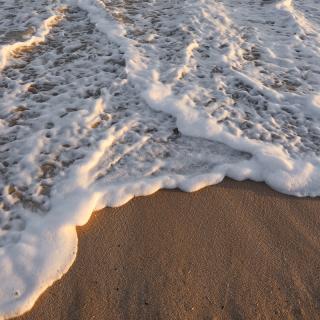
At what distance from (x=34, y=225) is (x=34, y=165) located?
594mm

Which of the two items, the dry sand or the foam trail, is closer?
the dry sand

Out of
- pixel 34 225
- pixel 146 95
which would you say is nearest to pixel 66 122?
pixel 146 95

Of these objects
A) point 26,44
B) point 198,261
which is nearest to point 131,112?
point 198,261

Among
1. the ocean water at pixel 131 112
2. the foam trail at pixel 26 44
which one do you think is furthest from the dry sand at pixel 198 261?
the foam trail at pixel 26 44

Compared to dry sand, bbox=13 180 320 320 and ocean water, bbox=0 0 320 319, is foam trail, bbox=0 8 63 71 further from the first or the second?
dry sand, bbox=13 180 320 320

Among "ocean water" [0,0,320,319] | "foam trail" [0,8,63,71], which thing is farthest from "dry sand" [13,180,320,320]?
"foam trail" [0,8,63,71]

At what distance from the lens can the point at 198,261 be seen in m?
2.50

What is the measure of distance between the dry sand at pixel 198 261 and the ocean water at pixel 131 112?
0.37 feet

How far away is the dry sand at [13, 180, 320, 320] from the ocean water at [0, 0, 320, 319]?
114mm

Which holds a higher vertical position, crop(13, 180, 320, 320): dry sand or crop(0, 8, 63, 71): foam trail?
crop(13, 180, 320, 320): dry sand

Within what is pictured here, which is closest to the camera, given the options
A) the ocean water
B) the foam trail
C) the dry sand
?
the dry sand

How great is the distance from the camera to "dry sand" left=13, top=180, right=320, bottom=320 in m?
2.28

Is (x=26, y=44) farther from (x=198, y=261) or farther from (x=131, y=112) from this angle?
(x=198, y=261)

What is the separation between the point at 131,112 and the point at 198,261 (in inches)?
63.0
